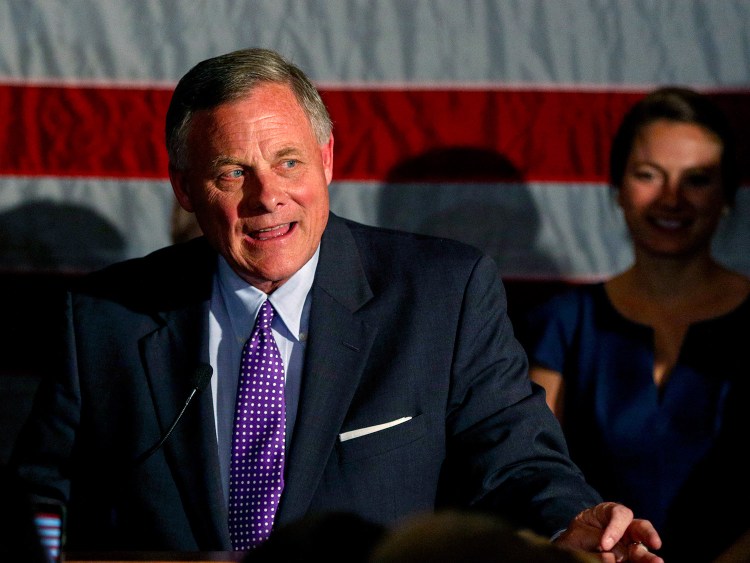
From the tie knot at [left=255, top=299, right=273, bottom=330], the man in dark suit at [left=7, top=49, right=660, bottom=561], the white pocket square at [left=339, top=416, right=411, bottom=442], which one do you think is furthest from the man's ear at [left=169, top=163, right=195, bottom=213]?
the white pocket square at [left=339, top=416, right=411, bottom=442]

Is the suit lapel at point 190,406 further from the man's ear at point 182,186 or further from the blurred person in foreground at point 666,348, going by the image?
the blurred person in foreground at point 666,348

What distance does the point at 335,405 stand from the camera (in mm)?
1521

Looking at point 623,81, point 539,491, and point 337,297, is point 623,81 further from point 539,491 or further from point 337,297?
point 539,491

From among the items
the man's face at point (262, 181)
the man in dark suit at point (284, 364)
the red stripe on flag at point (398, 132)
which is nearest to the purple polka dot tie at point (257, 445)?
the man in dark suit at point (284, 364)

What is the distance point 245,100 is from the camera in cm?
158

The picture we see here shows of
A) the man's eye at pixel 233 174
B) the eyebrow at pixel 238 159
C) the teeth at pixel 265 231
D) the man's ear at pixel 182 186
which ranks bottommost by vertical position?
the teeth at pixel 265 231

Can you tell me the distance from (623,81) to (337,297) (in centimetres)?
111

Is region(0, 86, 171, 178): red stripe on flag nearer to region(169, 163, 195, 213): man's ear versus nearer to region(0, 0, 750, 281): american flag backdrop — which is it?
region(0, 0, 750, 281): american flag backdrop

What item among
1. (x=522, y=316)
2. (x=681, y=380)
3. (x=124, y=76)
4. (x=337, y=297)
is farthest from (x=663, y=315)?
(x=124, y=76)

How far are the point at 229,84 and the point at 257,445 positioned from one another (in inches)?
21.2

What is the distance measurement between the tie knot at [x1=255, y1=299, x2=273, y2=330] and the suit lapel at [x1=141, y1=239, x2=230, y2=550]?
0.31 ft

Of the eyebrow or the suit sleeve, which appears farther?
the eyebrow

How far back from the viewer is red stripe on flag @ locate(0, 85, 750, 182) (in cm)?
243

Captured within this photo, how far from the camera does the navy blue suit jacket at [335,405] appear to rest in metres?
1.49
